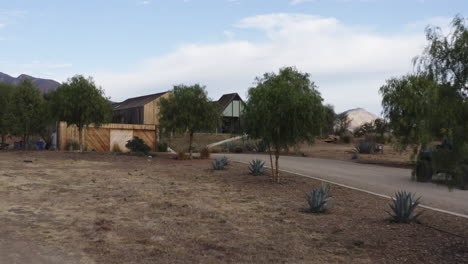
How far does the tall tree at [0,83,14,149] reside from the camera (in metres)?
32.8

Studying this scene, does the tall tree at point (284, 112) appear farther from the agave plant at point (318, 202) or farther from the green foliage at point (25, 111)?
the green foliage at point (25, 111)

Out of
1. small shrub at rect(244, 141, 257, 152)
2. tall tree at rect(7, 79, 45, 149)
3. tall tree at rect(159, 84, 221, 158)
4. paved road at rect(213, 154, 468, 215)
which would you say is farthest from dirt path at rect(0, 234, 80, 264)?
small shrub at rect(244, 141, 257, 152)

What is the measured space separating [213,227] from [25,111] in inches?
1186

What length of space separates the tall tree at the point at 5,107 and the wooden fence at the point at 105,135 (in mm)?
4303

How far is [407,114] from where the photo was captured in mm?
24203

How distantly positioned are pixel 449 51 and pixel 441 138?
4.50ft

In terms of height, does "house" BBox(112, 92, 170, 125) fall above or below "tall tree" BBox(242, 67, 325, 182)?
above

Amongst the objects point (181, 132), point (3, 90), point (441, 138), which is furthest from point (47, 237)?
point (3, 90)

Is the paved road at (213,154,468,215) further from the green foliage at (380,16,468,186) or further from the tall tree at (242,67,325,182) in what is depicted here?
the green foliage at (380,16,468,186)

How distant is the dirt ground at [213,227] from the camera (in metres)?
6.34

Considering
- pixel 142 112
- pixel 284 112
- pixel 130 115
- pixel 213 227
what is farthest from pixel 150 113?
pixel 213 227

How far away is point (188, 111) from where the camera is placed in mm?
27188

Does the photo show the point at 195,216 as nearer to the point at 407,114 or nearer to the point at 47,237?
the point at 47,237

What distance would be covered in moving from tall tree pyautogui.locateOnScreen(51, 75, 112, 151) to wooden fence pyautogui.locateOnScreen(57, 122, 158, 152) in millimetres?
5030
